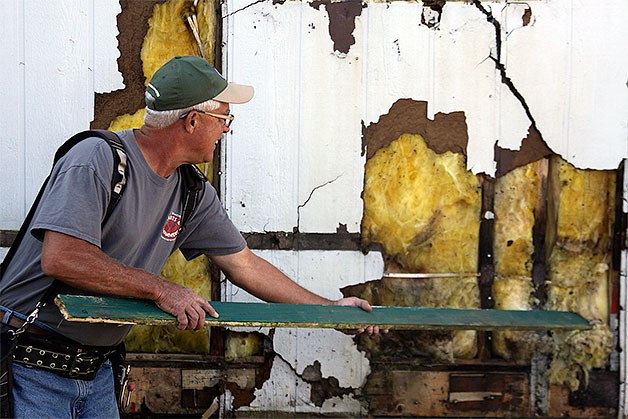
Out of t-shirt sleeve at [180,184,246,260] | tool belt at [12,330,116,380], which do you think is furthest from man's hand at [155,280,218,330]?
t-shirt sleeve at [180,184,246,260]

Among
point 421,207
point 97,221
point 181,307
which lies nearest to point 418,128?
point 421,207

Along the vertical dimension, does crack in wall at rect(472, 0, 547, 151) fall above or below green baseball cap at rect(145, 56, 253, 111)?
above

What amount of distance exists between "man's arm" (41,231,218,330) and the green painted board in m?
0.05

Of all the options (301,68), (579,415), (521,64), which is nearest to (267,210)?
(301,68)

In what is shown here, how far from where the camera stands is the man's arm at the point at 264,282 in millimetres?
3170

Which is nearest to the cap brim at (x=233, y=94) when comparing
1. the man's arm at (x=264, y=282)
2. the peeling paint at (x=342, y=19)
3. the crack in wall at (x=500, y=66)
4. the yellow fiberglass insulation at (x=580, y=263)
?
the man's arm at (x=264, y=282)

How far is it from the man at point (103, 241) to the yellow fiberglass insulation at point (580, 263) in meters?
1.74

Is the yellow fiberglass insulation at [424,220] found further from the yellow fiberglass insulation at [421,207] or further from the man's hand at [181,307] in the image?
the man's hand at [181,307]

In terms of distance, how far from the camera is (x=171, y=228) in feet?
9.34

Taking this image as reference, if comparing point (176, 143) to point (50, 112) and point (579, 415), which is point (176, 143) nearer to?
point (50, 112)

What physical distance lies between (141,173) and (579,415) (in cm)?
246

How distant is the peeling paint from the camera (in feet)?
12.5

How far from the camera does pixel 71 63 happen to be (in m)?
3.83

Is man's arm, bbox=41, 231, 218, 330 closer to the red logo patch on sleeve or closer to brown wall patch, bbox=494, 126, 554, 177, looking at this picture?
the red logo patch on sleeve
